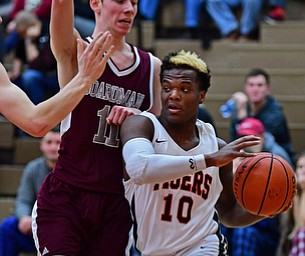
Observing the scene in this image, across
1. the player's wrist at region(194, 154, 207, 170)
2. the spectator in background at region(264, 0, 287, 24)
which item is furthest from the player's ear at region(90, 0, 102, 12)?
the spectator in background at region(264, 0, 287, 24)

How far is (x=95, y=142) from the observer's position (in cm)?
498

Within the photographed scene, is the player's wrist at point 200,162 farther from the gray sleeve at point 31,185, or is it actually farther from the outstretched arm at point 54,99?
the gray sleeve at point 31,185

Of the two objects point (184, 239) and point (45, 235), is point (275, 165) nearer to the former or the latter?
point (184, 239)

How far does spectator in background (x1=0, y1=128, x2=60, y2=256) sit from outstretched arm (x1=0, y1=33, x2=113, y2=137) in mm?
3459

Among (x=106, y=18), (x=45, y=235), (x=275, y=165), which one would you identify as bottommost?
(x=45, y=235)

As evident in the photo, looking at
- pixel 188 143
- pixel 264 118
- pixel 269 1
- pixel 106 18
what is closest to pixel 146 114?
pixel 188 143

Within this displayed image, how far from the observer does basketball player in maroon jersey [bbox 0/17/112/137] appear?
14.0 feet

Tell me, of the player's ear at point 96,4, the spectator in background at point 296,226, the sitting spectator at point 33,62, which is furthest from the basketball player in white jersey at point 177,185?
the sitting spectator at point 33,62

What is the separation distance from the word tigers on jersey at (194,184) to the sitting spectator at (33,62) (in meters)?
4.73

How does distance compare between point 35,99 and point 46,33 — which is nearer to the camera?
point 35,99

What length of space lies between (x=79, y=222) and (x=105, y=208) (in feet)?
0.55

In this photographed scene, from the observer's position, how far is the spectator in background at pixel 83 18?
9711mm

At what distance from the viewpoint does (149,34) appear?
35.1 feet

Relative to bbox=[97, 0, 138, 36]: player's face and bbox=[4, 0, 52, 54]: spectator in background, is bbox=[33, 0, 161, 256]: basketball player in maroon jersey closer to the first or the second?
bbox=[97, 0, 138, 36]: player's face
